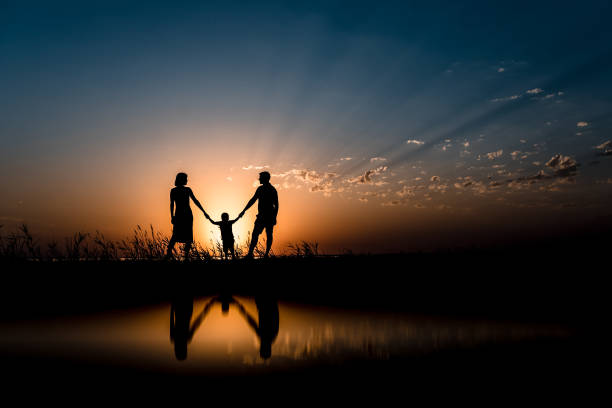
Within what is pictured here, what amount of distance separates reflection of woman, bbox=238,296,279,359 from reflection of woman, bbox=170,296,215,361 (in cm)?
65

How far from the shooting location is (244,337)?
4766 mm

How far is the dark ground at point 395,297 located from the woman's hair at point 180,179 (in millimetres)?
2129

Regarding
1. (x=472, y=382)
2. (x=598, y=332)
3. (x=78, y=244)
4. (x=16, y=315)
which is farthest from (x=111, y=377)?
(x=78, y=244)

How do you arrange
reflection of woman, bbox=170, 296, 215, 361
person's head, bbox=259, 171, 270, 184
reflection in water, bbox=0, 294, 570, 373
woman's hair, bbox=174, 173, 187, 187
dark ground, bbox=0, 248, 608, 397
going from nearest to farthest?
dark ground, bbox=0, 248, 608, 397 → reflection in water, bbox=0, 294, 570, 373 → reflection of woman, bbox=170, 296, 215, 361 → woman's hair, bbox=174, 173, 187, 187 → person's head, bbox=259, 171, 270, 184

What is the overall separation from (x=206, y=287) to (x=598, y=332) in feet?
23.6

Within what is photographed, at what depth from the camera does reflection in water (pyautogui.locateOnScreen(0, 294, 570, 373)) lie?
392cm

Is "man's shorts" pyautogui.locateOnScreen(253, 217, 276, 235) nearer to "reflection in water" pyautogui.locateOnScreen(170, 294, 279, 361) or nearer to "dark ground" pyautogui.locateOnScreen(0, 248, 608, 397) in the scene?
"dark ground" pyautogui.locateOnScreen(0, 248, 608, 397)

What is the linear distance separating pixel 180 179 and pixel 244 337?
7634 mm

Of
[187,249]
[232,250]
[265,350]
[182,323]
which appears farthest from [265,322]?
[232,250]

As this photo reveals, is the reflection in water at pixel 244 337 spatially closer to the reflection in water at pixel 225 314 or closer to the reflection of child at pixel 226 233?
the reflection in water at pixel 225 314

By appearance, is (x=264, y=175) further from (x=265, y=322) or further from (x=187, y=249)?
(x=265, y=322)

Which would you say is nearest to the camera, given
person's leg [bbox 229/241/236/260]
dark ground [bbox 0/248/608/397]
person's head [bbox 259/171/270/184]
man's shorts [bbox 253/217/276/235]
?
dark ground [bbox 0/248/608/397]

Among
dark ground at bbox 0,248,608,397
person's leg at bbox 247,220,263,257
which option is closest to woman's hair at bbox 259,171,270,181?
person's leg at bbox 247,220,263,257

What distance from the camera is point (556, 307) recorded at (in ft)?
22.1
